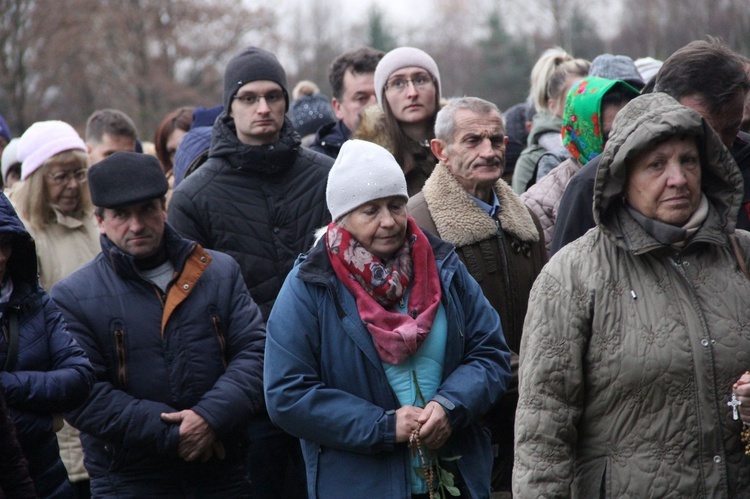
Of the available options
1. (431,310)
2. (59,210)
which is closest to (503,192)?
(431,310)

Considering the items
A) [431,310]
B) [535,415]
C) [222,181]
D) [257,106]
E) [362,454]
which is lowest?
[362,454]

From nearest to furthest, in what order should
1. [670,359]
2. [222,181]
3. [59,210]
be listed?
[670,359]
[222,181]
[59,210]

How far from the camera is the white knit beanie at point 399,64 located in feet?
22.0

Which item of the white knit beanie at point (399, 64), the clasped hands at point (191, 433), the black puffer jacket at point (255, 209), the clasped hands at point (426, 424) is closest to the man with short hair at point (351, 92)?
the white knit beanie at point (399, 64)

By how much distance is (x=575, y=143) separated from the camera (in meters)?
5.59

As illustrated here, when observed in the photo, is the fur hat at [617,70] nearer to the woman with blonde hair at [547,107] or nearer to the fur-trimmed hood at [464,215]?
the woman with blonde hair at [547,107]

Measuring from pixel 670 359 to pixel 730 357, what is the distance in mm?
205

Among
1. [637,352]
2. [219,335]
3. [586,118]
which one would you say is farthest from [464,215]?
[637,352]

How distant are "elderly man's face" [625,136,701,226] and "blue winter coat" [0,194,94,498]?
8.21ft

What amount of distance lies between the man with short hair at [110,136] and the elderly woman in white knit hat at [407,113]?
3.03 meters

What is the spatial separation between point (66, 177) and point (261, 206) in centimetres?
173

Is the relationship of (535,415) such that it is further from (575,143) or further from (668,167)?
(575,143)

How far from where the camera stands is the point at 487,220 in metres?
5.34

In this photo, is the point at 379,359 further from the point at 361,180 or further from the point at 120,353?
the point at 120,353
